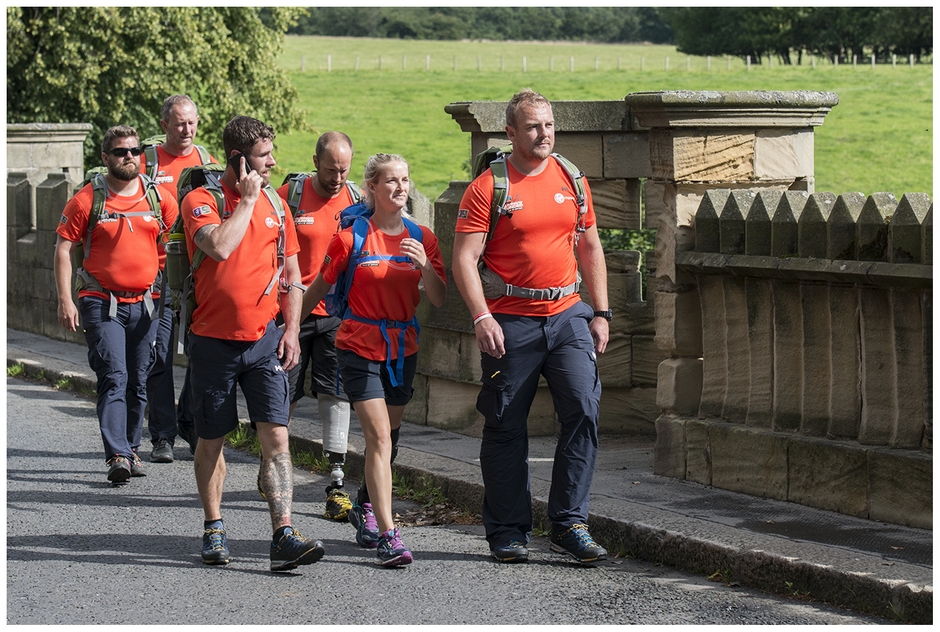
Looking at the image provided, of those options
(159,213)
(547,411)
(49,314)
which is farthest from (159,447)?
(49,314)

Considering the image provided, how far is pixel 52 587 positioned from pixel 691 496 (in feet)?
9.73

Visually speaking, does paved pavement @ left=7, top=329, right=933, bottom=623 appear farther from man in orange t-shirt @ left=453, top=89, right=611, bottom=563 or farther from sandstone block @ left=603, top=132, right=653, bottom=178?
sandstone block @ left=603, top=132, right=653, bottom=178

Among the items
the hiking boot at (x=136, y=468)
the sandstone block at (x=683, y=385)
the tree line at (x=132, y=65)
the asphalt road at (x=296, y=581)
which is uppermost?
the tree line at (x=132, y=65)

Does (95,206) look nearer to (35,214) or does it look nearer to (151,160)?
(151,160)

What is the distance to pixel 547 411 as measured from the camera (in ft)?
26.9

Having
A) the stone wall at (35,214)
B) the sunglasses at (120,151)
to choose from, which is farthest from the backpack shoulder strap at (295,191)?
the stone wall at (35,214)

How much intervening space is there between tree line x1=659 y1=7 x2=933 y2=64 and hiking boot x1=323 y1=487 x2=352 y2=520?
66.1 m

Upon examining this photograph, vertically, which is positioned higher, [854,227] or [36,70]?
[36,70]

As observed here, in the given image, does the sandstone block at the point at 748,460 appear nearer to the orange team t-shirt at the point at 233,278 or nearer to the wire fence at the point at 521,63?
the orange team t-shirt at the point at 233,278

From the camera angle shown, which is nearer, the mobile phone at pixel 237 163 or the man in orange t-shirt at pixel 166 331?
the mobile phone at pixel 237 163

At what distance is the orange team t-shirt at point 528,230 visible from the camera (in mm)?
5684

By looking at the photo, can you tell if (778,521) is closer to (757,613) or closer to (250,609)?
(757,613)

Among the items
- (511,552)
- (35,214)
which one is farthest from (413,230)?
(35,214)

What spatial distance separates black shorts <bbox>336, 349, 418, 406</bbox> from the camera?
19.0 ft
